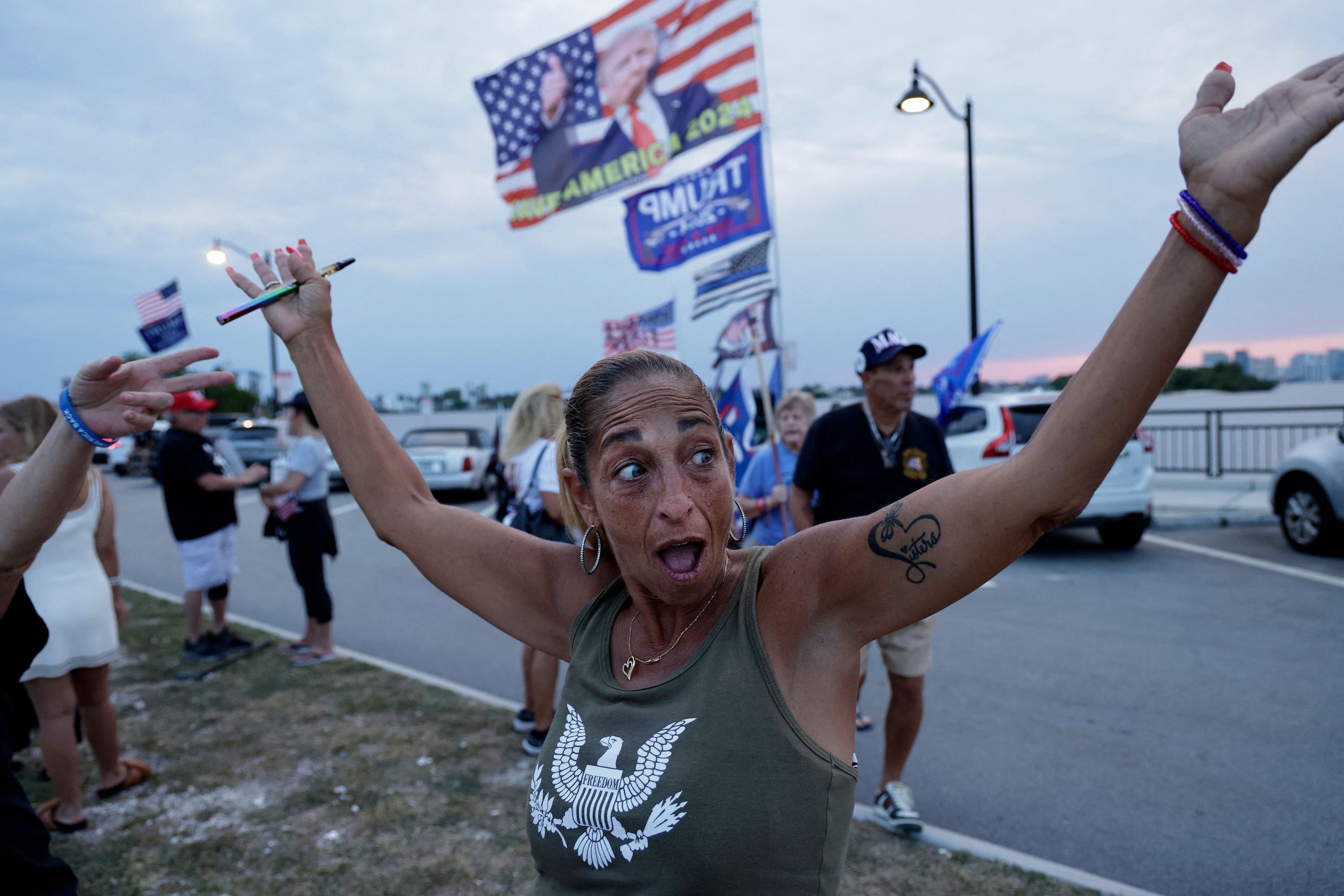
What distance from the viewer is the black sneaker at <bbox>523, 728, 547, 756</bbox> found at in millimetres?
4480

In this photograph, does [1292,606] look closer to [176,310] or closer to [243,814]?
[243,814]

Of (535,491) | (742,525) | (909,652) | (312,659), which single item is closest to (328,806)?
(535,491)

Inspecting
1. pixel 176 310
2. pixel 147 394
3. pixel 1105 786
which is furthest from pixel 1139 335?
pixel 176 310

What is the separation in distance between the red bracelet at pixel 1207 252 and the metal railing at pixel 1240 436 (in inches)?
606

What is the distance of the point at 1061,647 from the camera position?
635 centimetres

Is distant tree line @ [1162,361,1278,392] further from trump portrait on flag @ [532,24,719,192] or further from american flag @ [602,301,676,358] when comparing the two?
trump portrait on flag @ [532,24,719,192]

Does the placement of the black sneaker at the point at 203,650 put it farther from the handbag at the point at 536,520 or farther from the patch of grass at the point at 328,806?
the handbag at the point at 536,520

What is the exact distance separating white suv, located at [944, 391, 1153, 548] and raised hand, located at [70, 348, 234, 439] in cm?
860

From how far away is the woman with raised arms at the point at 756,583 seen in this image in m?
1.23

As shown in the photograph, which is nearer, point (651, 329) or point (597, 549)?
point (597, 549)

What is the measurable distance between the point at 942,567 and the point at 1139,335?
0.47 m

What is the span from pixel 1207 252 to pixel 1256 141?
0.17 m

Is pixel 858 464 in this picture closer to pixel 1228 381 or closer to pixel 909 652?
pixel 909 652

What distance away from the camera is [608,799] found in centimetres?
147
